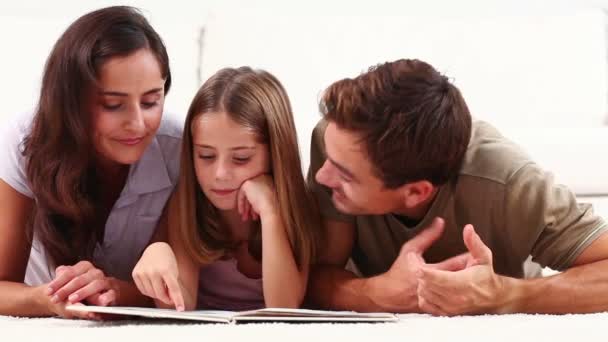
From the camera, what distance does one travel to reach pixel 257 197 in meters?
1.57

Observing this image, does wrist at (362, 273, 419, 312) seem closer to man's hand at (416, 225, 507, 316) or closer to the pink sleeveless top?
man's hand at (416, 225, 507, 316)

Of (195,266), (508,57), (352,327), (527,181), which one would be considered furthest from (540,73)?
(352,327)

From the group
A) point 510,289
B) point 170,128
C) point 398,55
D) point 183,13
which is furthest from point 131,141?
point 183,13

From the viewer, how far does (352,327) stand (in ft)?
3.92

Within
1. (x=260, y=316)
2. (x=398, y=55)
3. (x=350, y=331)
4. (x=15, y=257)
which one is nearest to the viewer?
(x=350, y=331)

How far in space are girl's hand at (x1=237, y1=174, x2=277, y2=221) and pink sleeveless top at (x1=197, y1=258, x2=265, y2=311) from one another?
0.16 meters

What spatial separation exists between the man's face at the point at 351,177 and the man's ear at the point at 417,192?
0.6 inches

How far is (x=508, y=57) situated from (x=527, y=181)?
1.13m

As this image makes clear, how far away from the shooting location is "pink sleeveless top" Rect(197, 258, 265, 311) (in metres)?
1.73

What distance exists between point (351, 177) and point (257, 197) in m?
0.18

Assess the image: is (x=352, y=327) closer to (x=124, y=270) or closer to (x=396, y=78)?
(x=396, y=78)

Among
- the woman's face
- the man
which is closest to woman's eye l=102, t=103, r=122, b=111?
the woman's face

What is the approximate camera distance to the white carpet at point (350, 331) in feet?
3.64

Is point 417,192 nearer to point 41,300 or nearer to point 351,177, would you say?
point 351,177
